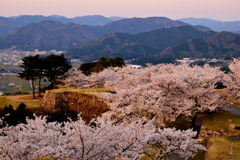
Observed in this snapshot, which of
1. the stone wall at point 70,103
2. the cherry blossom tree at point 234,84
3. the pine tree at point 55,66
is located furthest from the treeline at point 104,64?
the cherry blossom tree at point 234,84

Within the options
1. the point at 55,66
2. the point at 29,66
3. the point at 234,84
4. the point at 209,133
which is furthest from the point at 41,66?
the point at 234,84

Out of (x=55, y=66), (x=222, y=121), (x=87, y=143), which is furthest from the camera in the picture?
(x=55, y=66)

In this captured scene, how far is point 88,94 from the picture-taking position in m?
23.2

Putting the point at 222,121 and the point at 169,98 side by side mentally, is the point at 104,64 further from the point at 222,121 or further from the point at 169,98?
the point at 222,121

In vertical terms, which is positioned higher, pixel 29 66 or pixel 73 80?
pixel 29 66

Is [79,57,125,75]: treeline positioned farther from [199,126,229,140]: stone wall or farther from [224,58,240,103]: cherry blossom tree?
[199,126,229,140]: stone wall

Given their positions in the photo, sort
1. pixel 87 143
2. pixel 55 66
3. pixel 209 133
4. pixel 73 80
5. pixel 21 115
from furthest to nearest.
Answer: pixel 73 80, pixel 55 66, pixel 21 115, pixel 209 133, pixel 87 143

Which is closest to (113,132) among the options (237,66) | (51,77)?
(237,66)

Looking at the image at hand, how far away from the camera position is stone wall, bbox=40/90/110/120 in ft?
75.7

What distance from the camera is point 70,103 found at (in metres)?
24.6

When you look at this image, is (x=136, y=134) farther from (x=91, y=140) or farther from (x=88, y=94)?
(x=88, y=94)

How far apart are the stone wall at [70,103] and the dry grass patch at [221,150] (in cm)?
1391

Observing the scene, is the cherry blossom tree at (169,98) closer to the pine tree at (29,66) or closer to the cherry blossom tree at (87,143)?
the cherry blossom tree at (87,143)

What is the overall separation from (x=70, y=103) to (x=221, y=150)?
60.5 ft
